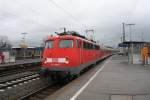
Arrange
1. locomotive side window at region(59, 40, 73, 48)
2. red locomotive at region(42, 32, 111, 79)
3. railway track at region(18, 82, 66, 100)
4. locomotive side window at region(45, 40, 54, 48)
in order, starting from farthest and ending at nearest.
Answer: locomotive side window at region(45, 40, 54, 48) → locomotive side window at region(59, 40, 73, 48) → red locomotive at region(42, 32, 111, 79) → railway track at region(18, 82, 66, 100)

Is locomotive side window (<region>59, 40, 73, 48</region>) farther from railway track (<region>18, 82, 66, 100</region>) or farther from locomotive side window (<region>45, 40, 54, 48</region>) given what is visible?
railway track (<region>18, 82, 66, 100</region>)

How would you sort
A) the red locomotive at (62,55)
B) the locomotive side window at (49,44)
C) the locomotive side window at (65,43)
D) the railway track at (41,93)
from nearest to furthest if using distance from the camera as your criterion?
1. the railway track at (41,93)
2. the red locomotive at (62,55)
3. the locomotive side window at (65,43)
4. the locomotive side window at (49,44)

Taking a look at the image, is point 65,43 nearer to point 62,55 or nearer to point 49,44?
point 62,55

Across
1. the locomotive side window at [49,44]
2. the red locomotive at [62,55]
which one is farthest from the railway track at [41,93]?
the locomotive side window at [49,44]

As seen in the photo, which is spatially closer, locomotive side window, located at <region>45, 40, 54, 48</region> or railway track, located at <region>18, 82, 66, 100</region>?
railway track, located at <region>18, 82, 66, 100</region>

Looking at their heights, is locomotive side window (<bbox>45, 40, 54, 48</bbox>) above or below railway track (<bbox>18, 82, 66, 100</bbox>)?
above

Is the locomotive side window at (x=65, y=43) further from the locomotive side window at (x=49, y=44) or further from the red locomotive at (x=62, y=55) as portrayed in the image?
the locomotive side window at (x=49, y=44)

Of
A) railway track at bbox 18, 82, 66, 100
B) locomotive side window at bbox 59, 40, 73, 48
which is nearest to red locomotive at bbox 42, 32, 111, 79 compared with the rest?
locomotive side window at bbox 59, 40, 73, 48

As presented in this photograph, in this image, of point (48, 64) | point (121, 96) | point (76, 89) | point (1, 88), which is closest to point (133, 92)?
point (121, 96)

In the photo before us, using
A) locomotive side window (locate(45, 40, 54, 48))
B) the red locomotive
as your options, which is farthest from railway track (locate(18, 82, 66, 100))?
locomotive side window (locate(45, 40, 54, 48))

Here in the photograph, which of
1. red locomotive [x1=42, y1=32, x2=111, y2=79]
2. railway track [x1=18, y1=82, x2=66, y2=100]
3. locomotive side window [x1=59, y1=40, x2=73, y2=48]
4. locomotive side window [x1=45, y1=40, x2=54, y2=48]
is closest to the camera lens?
railway track [x1=18, y1=82, x2=66, y2=100]


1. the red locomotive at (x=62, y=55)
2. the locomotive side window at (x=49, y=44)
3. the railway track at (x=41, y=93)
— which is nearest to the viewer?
the railway track at (x=41, y=93)

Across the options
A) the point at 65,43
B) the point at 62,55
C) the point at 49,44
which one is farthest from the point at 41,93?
the point at 49,44

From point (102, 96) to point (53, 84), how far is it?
21.4ft
